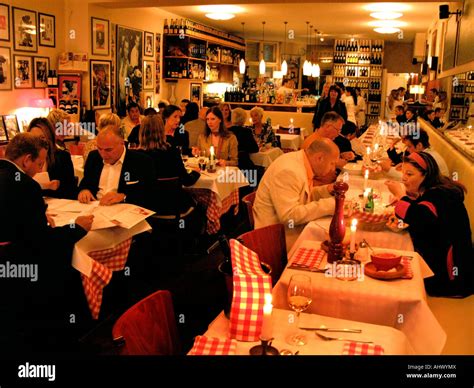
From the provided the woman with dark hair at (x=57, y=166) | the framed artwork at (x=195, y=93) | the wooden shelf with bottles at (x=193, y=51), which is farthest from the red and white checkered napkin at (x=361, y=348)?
the framed artwork at (x=195, y=93)

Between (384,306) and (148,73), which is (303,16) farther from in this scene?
(384,306)

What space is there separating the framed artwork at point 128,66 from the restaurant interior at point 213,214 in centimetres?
5

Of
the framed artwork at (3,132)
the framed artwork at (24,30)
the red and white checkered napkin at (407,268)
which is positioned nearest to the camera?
the red and white checkered napkin at (407,268)

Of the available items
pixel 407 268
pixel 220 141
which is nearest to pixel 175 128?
pixel 220 141

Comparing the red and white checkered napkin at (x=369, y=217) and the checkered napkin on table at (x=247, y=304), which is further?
the red and white checkered napkin at (x=369, y=217)

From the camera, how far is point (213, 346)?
1870mm

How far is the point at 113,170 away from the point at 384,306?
2.61m

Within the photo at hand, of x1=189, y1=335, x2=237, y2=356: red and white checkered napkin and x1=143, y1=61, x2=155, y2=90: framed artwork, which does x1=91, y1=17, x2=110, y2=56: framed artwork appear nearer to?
x1=143, y1=61, x2=155, y2=90: framed artwork

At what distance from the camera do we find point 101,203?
154 inches

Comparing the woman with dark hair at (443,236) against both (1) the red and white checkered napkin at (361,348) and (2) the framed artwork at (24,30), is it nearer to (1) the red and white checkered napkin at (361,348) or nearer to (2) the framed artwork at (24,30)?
(1) the red and white checkered napkin at (361,348)

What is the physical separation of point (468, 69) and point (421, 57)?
38.8 ft

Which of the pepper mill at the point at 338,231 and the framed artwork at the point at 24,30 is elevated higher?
the framed artwork at the point at 24,30

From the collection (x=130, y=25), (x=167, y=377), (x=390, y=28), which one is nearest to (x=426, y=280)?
(x=167, y=377)

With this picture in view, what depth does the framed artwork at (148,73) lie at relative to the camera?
1143 cm
